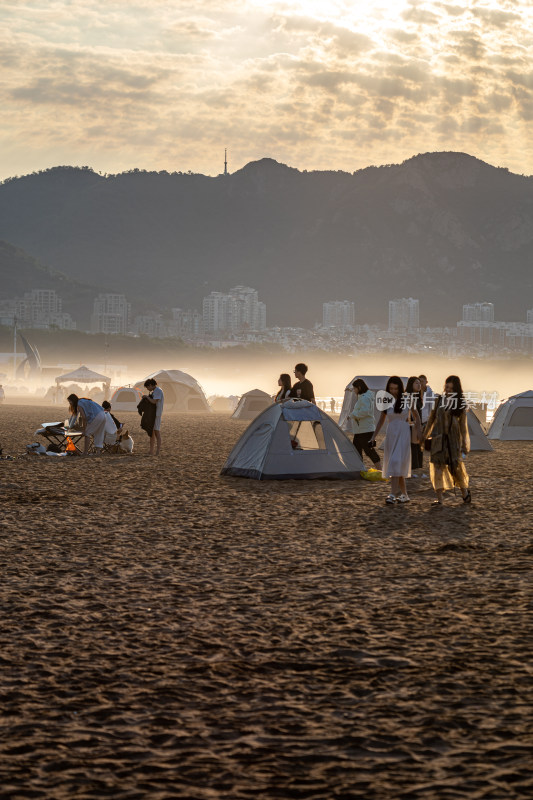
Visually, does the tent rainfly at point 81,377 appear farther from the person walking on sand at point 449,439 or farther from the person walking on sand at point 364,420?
the person walking on sand at point 449,439

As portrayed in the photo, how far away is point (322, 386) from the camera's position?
569 ft

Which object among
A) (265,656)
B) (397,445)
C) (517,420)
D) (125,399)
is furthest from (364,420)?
(125,399)

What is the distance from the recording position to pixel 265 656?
570 centimetres

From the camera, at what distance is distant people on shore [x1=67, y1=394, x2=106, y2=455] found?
21.9 meters

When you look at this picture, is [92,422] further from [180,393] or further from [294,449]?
[180,393]

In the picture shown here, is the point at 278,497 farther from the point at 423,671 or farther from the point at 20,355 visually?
the point at 20,355

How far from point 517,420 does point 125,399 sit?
92.8 feet

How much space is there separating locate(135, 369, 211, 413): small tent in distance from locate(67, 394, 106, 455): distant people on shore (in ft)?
104

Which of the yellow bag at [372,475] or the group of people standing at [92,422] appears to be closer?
the yellow bag at [372,475]

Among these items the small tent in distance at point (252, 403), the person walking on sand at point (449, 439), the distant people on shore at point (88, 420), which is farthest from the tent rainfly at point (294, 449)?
the small tent in distance at point (252, 403)

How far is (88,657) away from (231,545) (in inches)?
160

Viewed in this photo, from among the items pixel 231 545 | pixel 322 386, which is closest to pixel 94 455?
pixel 231 545

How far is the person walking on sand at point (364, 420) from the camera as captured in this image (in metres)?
17.5

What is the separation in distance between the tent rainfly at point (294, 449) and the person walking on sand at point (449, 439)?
3476 mm
